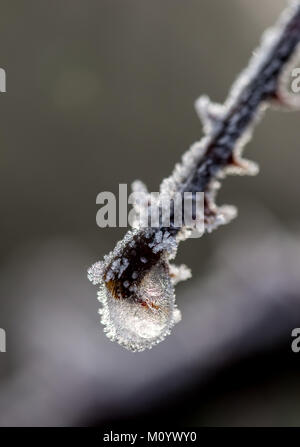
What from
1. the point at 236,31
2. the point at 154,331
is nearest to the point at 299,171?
the point at 236,31

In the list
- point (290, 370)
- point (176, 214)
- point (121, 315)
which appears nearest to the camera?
point (176, 214)

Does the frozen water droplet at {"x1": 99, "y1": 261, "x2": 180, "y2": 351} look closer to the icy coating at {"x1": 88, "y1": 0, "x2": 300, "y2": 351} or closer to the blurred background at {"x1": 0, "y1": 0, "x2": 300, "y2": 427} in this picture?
the icy coating at {"x1": 88, "y1": 0, "x2": 300, "y2": 351}

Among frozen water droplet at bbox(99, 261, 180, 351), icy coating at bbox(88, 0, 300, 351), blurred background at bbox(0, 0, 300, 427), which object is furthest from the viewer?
blurred background at bbox(0, 0, 300, 427)

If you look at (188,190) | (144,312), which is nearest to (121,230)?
(144,312)

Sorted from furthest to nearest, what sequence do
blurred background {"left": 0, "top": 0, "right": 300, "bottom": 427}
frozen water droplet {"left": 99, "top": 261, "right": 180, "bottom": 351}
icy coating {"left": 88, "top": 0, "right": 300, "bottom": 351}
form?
blurred background {"left": 0, "top": 0, "right": 300, "bottom": 427} → frozen water droplet {"left": 99, "top": 261, "right": 180, "bottom": 351} → icy coating {"left": 88, "top": 0, "right": 300, "bottom": 351}

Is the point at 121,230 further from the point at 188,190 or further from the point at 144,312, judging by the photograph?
the point at 188,190

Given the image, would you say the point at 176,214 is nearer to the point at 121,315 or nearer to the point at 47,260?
the point at 121,315

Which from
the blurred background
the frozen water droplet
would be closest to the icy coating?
the frozen water droplet

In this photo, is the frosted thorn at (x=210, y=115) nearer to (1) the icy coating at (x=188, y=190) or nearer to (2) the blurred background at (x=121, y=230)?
(1) the icy coating at (x=188, y=190)
